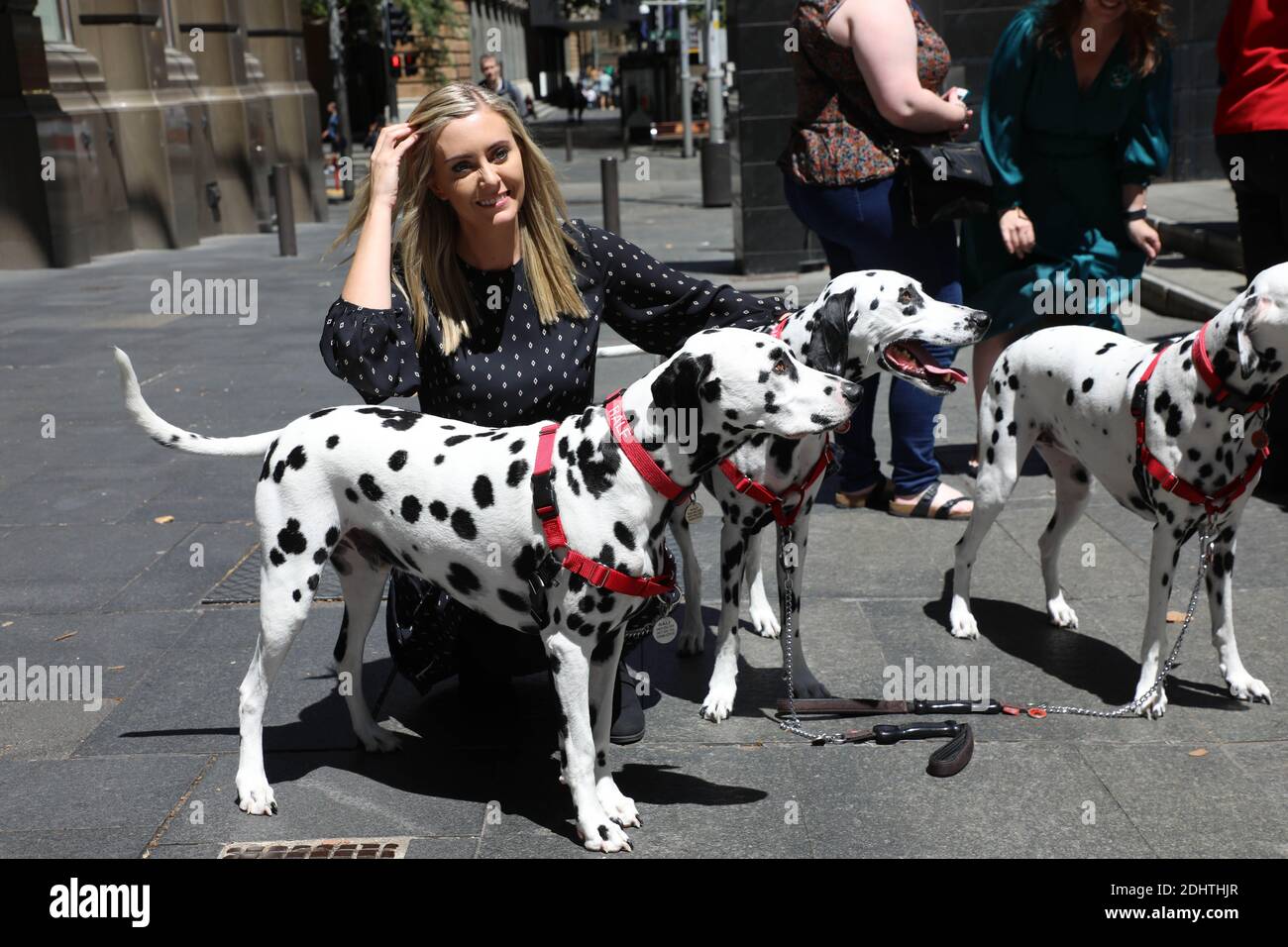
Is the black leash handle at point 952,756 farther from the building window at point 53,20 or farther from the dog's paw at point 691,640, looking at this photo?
the building window at point 53,20

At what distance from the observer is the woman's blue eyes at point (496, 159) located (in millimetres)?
4031

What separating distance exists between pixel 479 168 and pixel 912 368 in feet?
5.36

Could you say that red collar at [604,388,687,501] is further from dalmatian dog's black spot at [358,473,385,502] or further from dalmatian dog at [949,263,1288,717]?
dalmatian dog at [949,263,1288,717]

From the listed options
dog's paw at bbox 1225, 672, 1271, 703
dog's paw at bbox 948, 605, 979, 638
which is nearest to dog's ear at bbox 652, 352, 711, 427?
dog's paw at bbox 948, 605, 979, 638

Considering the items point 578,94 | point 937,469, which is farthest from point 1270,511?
point 578,94

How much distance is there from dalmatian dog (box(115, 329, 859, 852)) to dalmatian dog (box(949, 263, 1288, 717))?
56.7 inches

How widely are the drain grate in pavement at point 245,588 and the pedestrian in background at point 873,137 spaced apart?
2.51 m

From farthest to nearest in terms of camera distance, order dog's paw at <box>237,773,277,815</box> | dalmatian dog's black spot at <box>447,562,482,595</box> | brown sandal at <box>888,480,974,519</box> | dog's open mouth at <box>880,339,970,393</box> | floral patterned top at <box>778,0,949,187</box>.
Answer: brown sandal at <box>888,480,974,519</box> < floral patterned top at <box>778,0,949,187</box> < dog's open mouth at <box>880,339,970,393</box> < dog's paw at <box>237,773,277,815</box> < dalmatian dog's black spot at <box>447,562,482,595</box>

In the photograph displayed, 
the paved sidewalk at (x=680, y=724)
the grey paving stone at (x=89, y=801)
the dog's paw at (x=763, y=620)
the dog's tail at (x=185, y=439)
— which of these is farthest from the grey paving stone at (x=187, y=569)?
the dog's paw at (x=763, y=620)

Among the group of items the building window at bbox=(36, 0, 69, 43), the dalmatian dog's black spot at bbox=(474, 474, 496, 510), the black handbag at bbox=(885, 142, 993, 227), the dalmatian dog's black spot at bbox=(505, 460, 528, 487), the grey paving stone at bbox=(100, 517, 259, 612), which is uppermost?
the building window at bbox=(36, 0, 69, 43)

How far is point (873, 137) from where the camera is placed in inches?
242

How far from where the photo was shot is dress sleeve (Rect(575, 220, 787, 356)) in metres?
4.49

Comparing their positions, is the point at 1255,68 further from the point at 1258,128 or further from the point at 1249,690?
the point at 1249,690
